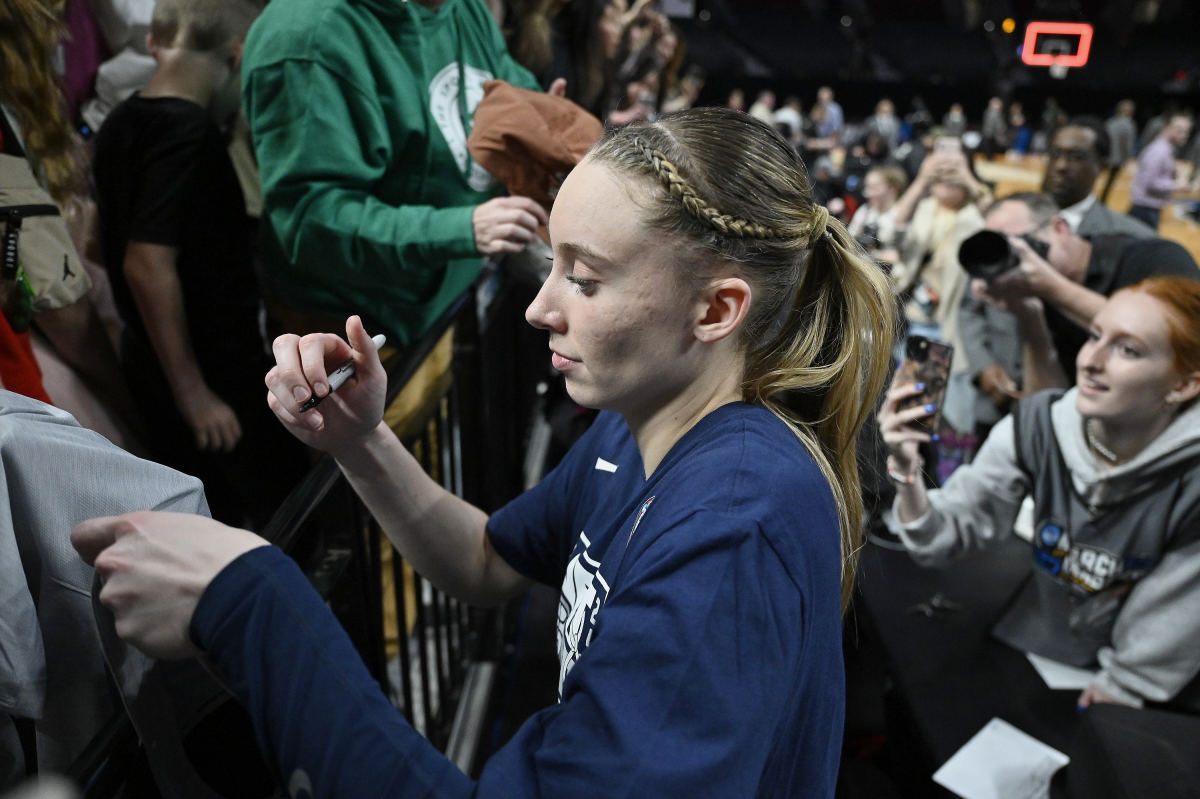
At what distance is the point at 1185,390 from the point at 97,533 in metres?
1.92

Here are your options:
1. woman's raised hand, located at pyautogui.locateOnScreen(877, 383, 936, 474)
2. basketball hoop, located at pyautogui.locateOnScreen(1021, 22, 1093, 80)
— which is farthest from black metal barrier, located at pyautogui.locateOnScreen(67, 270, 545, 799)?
basketball hoop, located at pyautogui.locateOnScreen(1021, 22, 1093, 80)

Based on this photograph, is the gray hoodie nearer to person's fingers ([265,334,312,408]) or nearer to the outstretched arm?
the outstretched arm

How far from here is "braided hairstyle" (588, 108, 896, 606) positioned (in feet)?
2.82

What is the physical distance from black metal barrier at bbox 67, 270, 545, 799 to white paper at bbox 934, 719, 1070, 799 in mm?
1085

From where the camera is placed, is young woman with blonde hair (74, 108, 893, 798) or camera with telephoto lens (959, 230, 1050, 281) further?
camera with telephoto lens (959, 230, 1050, 281)

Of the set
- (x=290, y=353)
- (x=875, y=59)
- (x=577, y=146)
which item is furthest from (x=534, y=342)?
(x=875, y=59)

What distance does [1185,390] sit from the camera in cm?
171

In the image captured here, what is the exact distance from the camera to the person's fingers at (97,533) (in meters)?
0.67

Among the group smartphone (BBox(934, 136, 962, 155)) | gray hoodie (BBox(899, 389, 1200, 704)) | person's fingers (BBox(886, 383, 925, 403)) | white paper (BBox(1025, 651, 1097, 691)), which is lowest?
white paper (BBox(1025, 651, 1097, 691))

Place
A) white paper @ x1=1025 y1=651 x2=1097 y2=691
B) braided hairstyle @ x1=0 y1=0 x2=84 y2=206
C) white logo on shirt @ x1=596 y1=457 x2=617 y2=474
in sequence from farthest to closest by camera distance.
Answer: white paper @ x1=1025 y1=651 x2=1097 y2=691 < braided hairstyle @ x1=0 y1=0 x2=84 y2=206 < white logo on shirt @ x1=596 y1=457 x2=617 y2=474

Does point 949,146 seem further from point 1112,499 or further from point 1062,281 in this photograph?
point 1112,499

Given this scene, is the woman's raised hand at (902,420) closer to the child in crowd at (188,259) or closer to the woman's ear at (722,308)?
the woman's ear at (722,308)

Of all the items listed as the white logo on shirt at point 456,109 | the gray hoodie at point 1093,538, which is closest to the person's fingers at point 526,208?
the white logo on shirt at point 456,109

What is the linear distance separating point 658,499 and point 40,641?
1.88 feet
